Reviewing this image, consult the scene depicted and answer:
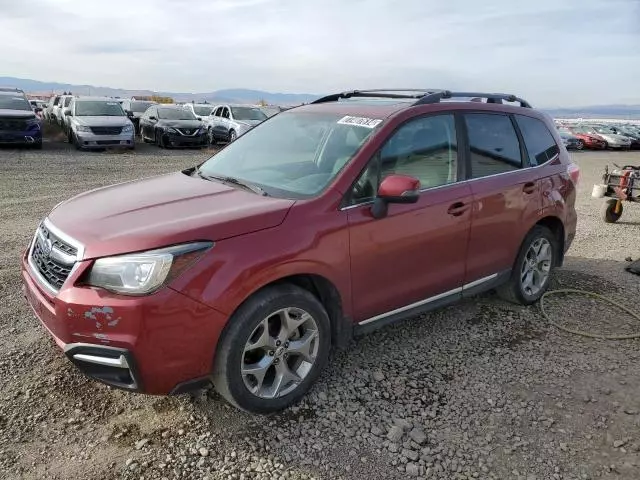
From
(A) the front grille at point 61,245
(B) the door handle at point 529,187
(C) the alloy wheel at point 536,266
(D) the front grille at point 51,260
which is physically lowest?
(C) the alloy wheel at point 536,266

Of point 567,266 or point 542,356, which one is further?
point 567,266

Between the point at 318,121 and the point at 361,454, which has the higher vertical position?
the point at 318,121

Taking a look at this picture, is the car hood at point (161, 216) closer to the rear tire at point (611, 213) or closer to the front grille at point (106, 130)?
the rear tire at point (611, 213)

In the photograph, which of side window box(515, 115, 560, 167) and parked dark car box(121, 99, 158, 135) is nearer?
side window box(515, 115, 560, 167)

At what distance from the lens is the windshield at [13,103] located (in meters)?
16.1

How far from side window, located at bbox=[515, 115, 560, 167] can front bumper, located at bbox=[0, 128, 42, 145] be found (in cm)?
1548

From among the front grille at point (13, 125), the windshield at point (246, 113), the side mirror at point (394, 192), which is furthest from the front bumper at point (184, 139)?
the side mirror at point (394, 192)

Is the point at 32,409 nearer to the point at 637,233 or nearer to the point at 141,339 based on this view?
the point at 141,339

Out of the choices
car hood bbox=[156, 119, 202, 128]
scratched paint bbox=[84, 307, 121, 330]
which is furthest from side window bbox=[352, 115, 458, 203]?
car hood bbox=[156, 119, 202, 128]

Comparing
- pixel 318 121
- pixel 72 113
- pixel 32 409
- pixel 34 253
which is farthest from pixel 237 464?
pixel 72 113

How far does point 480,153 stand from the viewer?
408 centimetres

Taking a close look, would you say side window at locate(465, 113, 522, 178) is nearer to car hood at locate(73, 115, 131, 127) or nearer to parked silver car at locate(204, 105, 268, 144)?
car hood at locate(73, 115, 131, 127)

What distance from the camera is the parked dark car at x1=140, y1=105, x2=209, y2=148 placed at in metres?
18.0

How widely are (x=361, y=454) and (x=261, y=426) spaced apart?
58cm
